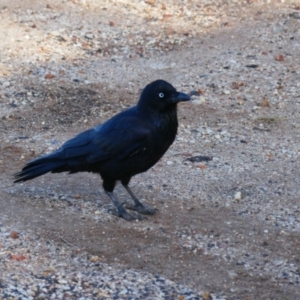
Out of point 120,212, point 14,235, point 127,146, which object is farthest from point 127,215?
point 14,235

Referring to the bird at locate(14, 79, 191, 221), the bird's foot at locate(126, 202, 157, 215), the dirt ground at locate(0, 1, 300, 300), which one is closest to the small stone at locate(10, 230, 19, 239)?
the dirt ground at locate(0, 1, 300, 300)

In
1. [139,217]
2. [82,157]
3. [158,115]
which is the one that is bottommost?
[139,217]

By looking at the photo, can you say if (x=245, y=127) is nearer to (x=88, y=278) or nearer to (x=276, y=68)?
(x=276, y=68)

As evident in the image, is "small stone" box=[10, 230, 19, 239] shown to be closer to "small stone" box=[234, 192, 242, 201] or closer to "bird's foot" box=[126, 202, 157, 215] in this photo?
"bird's foot" box=[126, 202, 157, 215]

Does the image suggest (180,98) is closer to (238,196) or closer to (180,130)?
(238,196)

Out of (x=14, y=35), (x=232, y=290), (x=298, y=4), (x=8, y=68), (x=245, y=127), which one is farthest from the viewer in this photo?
(x=298, y=4)

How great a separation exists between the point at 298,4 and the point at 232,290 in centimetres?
714

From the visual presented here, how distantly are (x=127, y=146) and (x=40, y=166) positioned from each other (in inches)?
29.5

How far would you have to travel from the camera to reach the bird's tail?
6.30 metres

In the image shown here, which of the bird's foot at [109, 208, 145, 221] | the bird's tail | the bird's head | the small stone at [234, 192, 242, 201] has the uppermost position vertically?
the bird's head

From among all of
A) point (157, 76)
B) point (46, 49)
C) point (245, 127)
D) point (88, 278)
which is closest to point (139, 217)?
point (88, 278)

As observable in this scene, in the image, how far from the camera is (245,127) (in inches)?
328

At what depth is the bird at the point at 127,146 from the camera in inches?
239

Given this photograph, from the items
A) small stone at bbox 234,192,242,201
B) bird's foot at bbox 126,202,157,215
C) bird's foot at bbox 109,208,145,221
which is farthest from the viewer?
small stone at bbox 234,192,242,201
